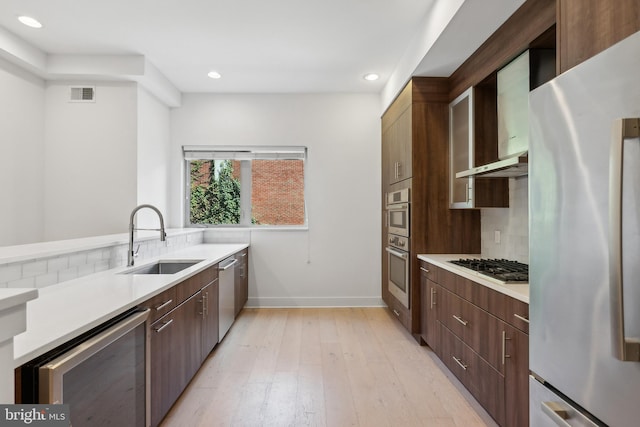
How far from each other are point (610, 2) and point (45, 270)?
2.72 meters

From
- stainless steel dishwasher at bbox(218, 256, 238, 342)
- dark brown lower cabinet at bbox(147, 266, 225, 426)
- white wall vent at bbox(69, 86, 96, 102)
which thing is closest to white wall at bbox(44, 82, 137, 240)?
white wall vent at bbox(69, 86, 96, 102)

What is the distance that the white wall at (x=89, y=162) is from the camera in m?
3.64

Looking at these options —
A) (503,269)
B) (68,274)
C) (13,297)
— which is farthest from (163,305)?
(503,269)

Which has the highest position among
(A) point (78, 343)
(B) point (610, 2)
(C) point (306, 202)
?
(B) point (610, 2)

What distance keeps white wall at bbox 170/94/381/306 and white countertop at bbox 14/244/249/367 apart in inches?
88.0

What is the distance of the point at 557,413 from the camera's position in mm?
1143

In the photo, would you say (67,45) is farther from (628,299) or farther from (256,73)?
(628,299)

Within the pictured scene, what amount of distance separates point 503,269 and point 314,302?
Answer: 2.80m

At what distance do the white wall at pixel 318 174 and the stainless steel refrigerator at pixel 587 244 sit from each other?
3.27m

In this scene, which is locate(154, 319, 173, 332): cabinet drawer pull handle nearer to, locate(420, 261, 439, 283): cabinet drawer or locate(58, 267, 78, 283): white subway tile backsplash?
locate(58, 267, 78, 283): white subway tile backsplash

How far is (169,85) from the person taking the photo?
4.13 m

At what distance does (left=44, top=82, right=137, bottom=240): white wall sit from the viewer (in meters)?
3.64

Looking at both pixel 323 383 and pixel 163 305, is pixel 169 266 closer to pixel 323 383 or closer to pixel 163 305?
pixel 163 305

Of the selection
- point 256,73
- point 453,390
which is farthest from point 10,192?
point 453,390
